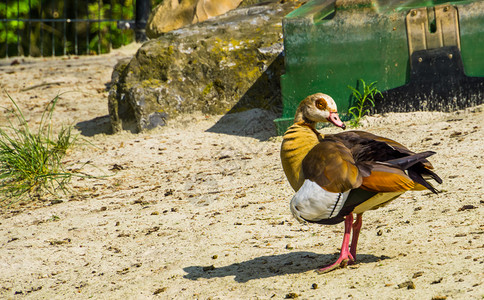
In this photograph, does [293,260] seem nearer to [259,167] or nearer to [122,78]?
[259,167]

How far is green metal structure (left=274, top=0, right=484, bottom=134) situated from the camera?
625 cm

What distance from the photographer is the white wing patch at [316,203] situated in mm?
3482

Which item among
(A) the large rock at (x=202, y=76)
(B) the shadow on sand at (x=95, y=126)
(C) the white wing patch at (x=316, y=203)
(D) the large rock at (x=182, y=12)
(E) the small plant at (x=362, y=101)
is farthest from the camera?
(D) the large rock at (x=182, y=12)

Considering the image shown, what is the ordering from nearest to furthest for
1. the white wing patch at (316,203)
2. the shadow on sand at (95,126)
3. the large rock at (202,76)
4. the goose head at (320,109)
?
1. the white wing patch at (316,203)
2. the goose head at (320,109)
3. the large rock at (202,76)
4. the shadow on sand at (95,126)

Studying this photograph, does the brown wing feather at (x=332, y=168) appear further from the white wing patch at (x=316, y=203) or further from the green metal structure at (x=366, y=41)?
the green metal structure at (x=366, y=41)

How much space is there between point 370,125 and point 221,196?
1.97m

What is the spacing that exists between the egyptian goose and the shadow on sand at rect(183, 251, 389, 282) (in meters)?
0.23

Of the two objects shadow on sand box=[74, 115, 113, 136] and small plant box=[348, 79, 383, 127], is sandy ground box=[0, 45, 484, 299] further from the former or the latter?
shadow on sand box=[74, 115, 113, 136]

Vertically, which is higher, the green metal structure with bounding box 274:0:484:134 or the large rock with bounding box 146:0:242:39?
the large rock with bounding box 146:0:242:39

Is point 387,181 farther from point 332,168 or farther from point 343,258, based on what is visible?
point 343,258

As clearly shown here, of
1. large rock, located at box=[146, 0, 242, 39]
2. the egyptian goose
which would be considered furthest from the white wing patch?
large rock, located at box=[146, 0, 242, 39]

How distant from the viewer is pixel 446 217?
4.28 metres

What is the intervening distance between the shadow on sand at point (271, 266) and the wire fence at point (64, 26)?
31.2 ft

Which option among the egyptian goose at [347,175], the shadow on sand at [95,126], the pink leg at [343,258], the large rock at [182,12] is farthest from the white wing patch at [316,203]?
the large rock at [182,12]
